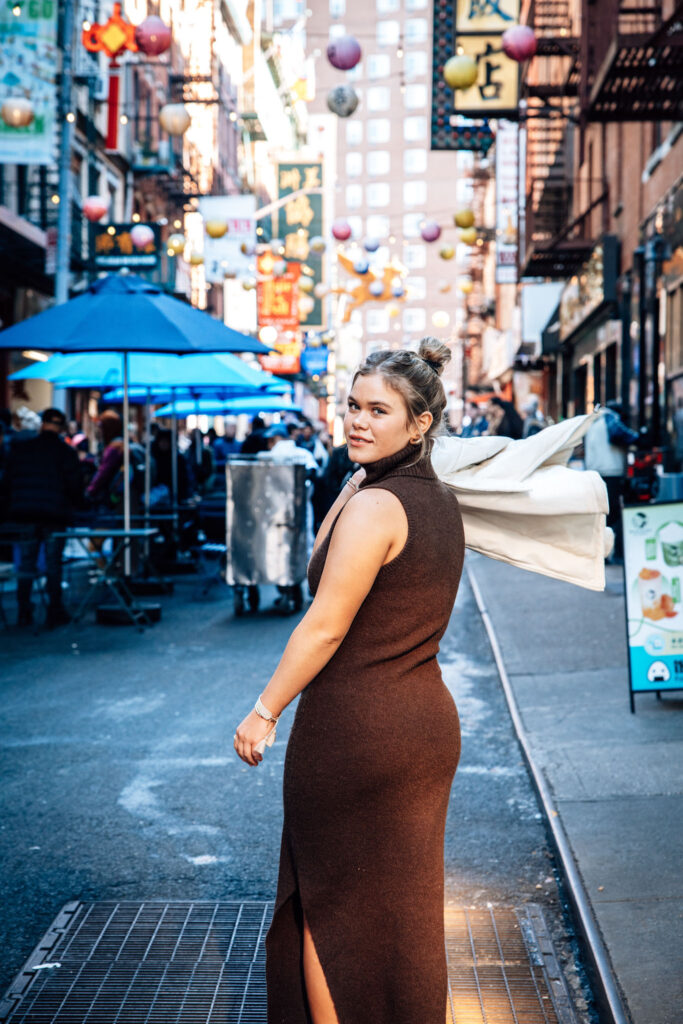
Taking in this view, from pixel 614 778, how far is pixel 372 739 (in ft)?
10.9

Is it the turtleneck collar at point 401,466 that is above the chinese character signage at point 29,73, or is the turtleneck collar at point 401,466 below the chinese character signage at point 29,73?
below

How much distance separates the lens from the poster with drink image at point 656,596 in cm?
686

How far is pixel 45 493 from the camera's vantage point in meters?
11.3

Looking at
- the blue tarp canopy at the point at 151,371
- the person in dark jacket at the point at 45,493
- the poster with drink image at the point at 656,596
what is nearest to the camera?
the poster with drink image at the point at 656,596

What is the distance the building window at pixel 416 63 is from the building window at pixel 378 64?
2.10m

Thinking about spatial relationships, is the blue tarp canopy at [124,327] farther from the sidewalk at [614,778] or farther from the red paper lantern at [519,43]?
the red paper lantern at [519,43]

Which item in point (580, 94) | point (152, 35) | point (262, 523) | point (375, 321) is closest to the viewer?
point (262, 523)

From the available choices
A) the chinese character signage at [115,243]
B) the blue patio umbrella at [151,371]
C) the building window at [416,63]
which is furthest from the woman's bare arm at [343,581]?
the building window at [416,63]

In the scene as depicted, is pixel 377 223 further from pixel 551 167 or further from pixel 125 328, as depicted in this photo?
pixel 125 328

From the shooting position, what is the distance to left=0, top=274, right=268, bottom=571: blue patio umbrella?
10531 mm

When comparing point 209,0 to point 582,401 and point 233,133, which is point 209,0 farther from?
point 582,401

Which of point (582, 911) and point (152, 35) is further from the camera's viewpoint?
point (152, 35)

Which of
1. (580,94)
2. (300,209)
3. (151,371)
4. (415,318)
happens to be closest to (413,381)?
(151,371)

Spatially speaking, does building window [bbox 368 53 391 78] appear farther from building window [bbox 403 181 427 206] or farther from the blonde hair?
the blonde hair
